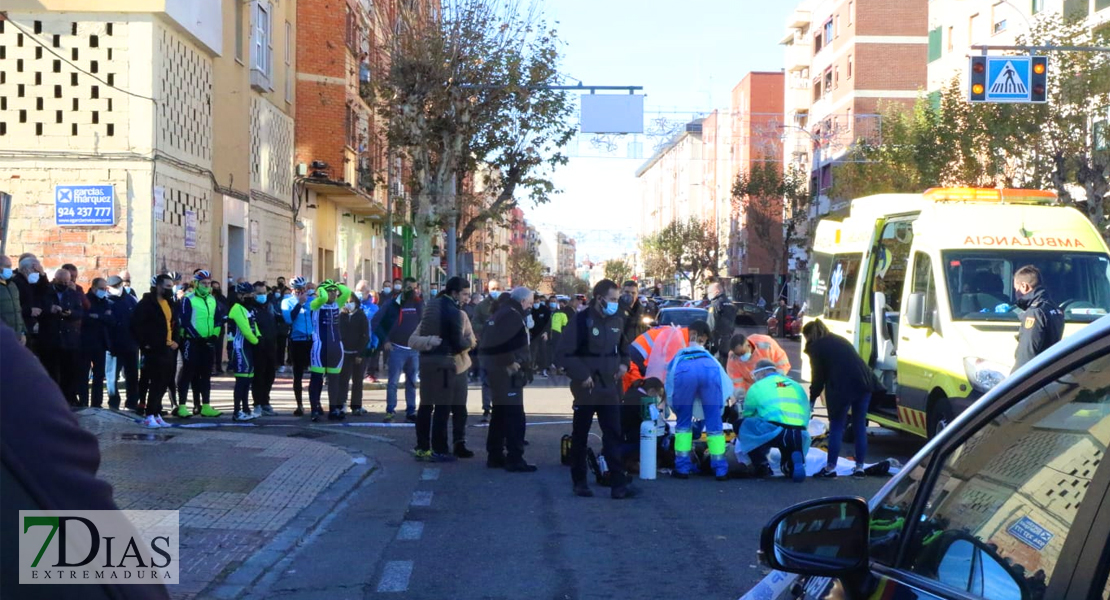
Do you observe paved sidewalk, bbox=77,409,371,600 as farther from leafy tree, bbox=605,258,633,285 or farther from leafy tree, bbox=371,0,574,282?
leafy tree, bbox=605,258,633,285

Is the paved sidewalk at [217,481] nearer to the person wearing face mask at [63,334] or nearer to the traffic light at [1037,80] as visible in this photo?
the person wearing face mask at [63,334]

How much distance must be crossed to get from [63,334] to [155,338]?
1.13 meters

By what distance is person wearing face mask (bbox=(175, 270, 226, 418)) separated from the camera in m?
16.1

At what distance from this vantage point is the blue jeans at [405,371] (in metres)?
16.5

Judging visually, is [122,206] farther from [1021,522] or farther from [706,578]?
[1021,522]

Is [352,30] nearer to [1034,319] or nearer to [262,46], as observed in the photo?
[262,46]

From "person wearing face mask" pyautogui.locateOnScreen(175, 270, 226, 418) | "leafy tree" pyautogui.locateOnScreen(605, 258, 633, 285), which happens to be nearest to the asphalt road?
"person wearing face mask" pyautogui.locateOnScreen(175, 270, 226, 418)

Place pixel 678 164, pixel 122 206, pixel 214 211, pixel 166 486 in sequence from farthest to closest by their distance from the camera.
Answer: pixel 678 164 < pixel 214 211 < pixel 122 206 < pixel 166 486

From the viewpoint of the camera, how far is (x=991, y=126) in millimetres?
31891

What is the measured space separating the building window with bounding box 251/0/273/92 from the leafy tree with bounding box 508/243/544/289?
3600 inches

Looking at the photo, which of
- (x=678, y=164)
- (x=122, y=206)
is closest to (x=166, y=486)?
(x=122, y=206)

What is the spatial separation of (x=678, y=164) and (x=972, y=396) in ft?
434

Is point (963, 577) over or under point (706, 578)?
over

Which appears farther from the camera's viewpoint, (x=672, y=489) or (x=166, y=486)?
(x=672, y=489)
